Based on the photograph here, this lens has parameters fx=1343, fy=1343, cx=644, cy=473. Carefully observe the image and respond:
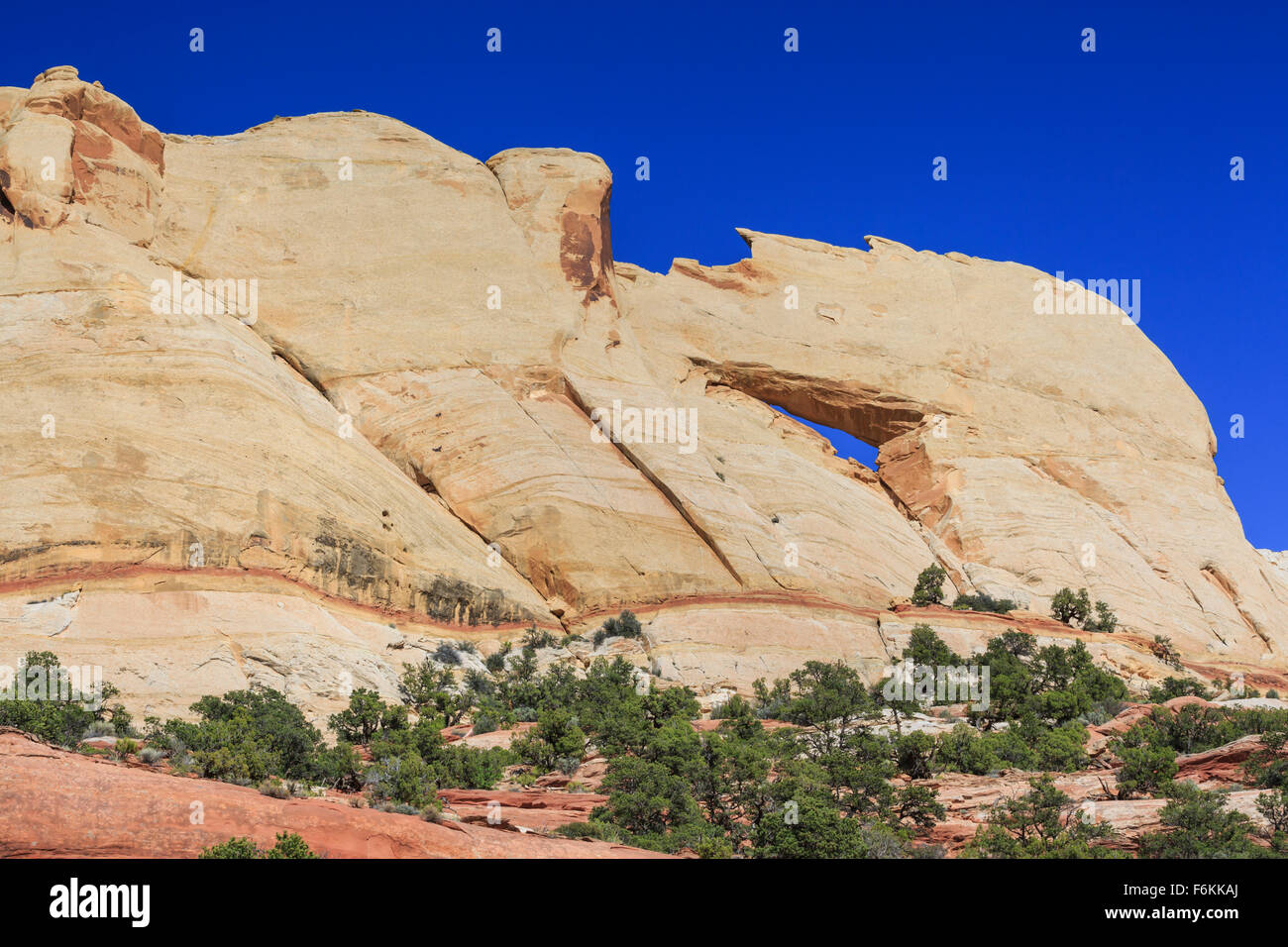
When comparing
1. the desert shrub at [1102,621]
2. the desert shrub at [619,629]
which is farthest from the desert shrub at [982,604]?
the desert shrub at [619,629]

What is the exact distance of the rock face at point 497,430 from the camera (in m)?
31.3

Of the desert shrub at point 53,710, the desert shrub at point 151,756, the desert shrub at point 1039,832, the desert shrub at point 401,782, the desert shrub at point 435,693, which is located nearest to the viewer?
the desert shrub at point 1039,832

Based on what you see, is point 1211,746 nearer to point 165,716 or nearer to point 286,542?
point 165,716

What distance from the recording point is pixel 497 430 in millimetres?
40500

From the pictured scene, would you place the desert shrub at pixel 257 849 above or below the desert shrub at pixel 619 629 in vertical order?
below

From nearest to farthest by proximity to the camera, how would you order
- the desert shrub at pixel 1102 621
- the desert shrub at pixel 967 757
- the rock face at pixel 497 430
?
the desert shrub at pixel 967 757
the rock face at pixel 497 430
the desert shrub at pixel 1102 621

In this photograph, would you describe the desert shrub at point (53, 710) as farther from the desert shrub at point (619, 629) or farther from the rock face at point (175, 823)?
the desert shrub at point (619, 629)

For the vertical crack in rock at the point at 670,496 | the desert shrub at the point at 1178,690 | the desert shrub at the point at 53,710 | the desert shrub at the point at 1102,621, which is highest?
the vertical crack in rock at the point at 670,496

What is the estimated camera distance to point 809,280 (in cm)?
5878


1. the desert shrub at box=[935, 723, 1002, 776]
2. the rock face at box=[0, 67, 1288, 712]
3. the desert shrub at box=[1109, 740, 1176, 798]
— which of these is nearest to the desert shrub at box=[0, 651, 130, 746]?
the rock face at box=[0, 67, 1288, 712]

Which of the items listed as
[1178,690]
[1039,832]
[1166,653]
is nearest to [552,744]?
[1039,832]

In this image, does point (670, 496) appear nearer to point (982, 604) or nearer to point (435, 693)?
point (982, 604)

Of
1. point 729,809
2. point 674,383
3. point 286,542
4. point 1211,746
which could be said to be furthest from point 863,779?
point 674,383

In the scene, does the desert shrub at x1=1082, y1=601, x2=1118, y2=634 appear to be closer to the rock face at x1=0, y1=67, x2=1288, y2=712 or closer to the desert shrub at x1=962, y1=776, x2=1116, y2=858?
the rock face at x1=0, y1=67, x2=1288, y2=712
